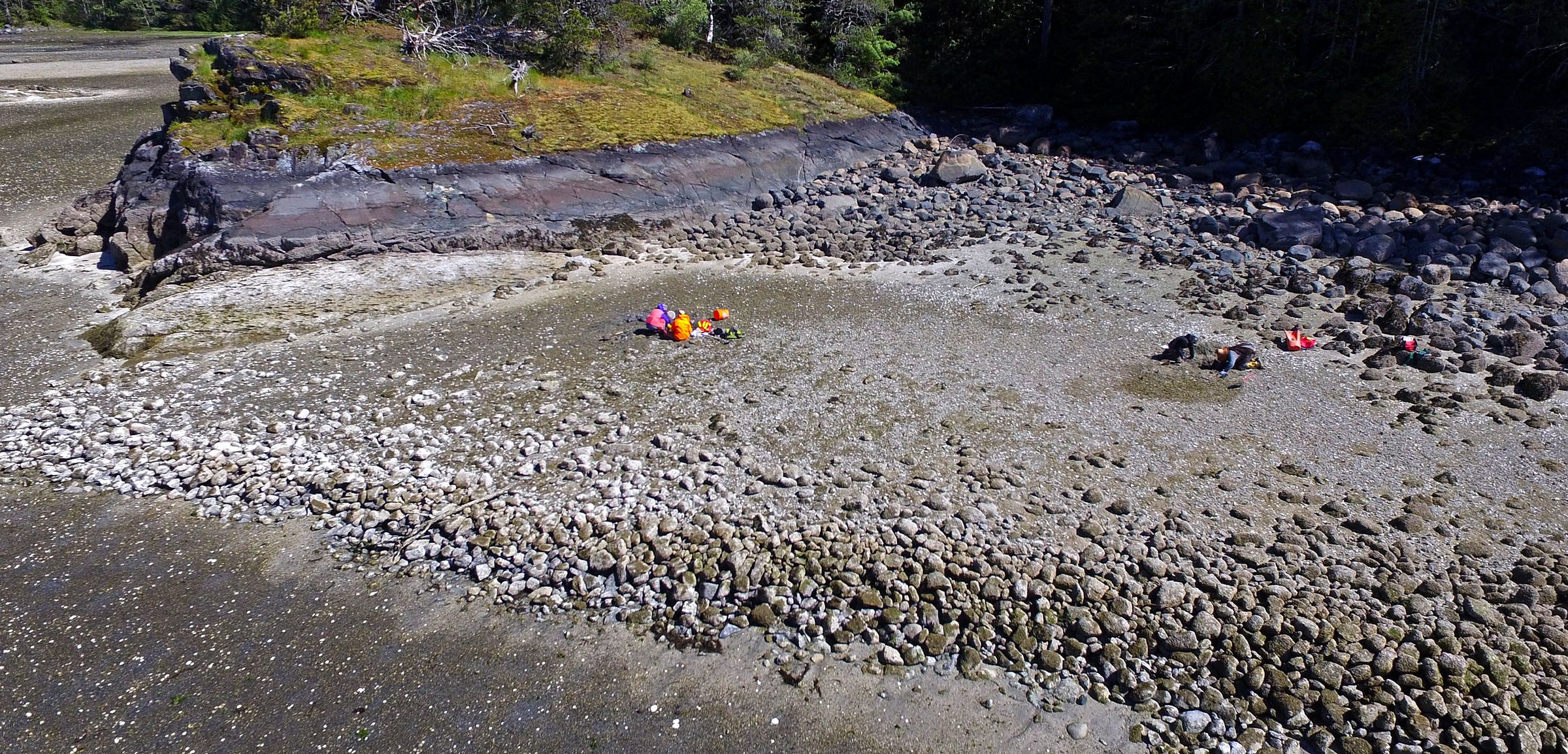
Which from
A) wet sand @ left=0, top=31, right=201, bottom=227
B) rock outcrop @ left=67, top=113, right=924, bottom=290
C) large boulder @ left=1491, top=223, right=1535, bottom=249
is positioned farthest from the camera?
wet sand @ left=0, top=31, right=201, bottom=227

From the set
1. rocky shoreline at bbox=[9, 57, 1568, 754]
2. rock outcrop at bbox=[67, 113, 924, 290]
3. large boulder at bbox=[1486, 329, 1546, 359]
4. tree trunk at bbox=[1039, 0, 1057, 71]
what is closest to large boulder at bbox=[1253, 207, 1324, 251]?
rocky shoreline at bbox=[9, 57, 1568, 754]

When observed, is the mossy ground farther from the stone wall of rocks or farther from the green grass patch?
the green grass patch

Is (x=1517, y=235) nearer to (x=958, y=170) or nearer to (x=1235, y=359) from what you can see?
(x=1235, y=359)

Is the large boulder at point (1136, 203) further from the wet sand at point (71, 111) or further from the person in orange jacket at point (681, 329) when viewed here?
the wet sand at point (71, 111)

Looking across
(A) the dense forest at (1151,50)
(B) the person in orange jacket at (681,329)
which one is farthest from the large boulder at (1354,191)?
(B) the person in orange jacket at (681,329)

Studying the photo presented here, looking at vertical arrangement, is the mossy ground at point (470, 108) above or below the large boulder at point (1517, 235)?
above

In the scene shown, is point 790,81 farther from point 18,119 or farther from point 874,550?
point 18,119

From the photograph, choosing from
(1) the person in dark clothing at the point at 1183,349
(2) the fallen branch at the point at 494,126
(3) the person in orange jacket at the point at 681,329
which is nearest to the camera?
(1) the person in dark clothing at the point at 1183,349

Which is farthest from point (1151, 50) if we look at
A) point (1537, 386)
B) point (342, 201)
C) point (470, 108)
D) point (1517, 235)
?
point (342, 201)
